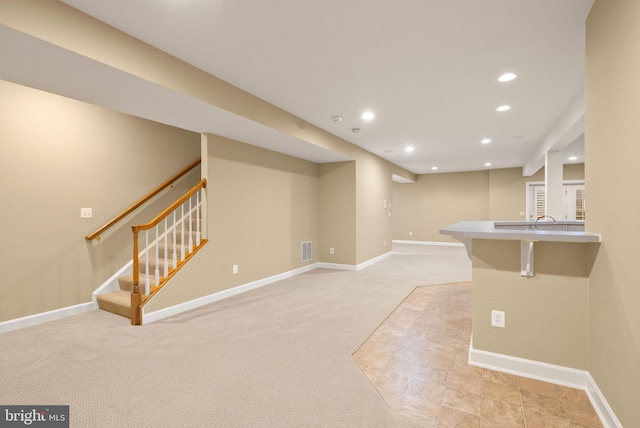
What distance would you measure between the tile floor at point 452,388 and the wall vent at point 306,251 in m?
2.97

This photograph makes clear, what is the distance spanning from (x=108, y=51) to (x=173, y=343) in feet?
7.74

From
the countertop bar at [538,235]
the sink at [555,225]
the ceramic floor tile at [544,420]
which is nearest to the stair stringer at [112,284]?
the countertop bar at [538,235]

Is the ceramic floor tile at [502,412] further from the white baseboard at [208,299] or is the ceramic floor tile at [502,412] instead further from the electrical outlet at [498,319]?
the white baseboard at [208,299]

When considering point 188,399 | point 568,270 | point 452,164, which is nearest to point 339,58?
point 568,270

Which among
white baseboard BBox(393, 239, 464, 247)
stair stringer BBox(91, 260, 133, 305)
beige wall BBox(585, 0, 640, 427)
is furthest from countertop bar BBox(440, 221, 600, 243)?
white baseboard BBox(393, 239, 464, 247)

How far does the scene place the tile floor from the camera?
5.53ft

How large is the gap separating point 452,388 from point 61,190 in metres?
4.34

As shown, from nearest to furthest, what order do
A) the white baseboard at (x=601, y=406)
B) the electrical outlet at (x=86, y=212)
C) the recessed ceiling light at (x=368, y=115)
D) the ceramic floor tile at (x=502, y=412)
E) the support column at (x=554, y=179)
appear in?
the white baseboard at (x=601, y=406) → the ceramic floor tile at (x=502, y=412) → the electrical outlet at (x=86, y=212) → the recessed ceiling light at (x=368, y=115) → the support column at (x=554, y=179)

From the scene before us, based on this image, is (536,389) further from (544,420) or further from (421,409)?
(421,409)

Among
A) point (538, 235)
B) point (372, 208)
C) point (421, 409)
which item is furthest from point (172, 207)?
point (372, 208)

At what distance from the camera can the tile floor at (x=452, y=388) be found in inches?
66.4

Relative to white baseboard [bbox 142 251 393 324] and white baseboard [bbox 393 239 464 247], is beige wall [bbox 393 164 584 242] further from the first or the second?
white baseboard [bbox 142 251 393 324]

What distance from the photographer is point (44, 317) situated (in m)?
3.21

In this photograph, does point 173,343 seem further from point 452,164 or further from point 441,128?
point 452,164
